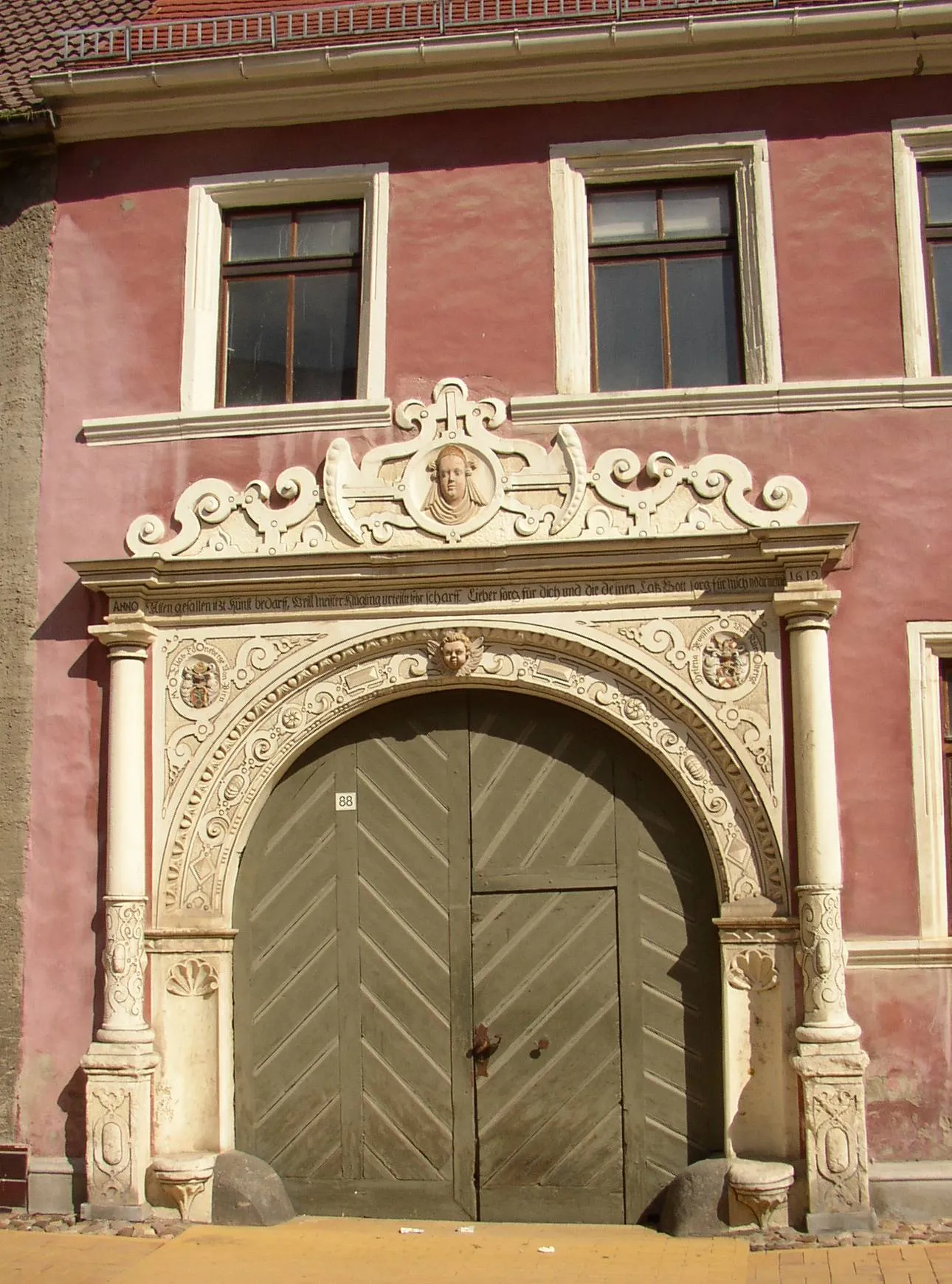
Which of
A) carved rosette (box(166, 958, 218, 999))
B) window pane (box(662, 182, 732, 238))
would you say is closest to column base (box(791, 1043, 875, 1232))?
carved rosette (box(166, 958, 218, 999))

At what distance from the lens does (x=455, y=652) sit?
787 cm

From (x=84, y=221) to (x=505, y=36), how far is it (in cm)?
266

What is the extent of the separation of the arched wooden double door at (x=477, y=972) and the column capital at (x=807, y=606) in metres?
1.07

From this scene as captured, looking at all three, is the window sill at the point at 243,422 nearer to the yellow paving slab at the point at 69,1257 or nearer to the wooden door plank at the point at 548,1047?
the wooden door plank at the point at 548,1047

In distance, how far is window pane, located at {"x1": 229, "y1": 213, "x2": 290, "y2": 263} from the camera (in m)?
8.80

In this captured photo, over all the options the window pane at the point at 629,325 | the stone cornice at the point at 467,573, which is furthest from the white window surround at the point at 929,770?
the window pane at the point at 629,325

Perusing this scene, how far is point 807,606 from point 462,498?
190 cm

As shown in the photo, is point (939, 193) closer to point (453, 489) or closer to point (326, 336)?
point (453, 489)

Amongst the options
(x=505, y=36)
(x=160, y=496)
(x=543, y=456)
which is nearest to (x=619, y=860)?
(x=543, y=456)

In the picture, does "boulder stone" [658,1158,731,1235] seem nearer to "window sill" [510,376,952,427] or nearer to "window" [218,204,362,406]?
"window sill" [510,376,952,427]

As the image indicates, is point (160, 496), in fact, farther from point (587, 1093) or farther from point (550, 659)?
point (587, 1093)

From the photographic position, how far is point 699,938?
7.70 metres

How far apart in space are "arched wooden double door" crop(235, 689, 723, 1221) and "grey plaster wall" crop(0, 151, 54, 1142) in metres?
1.25

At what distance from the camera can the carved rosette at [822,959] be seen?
286 inches
